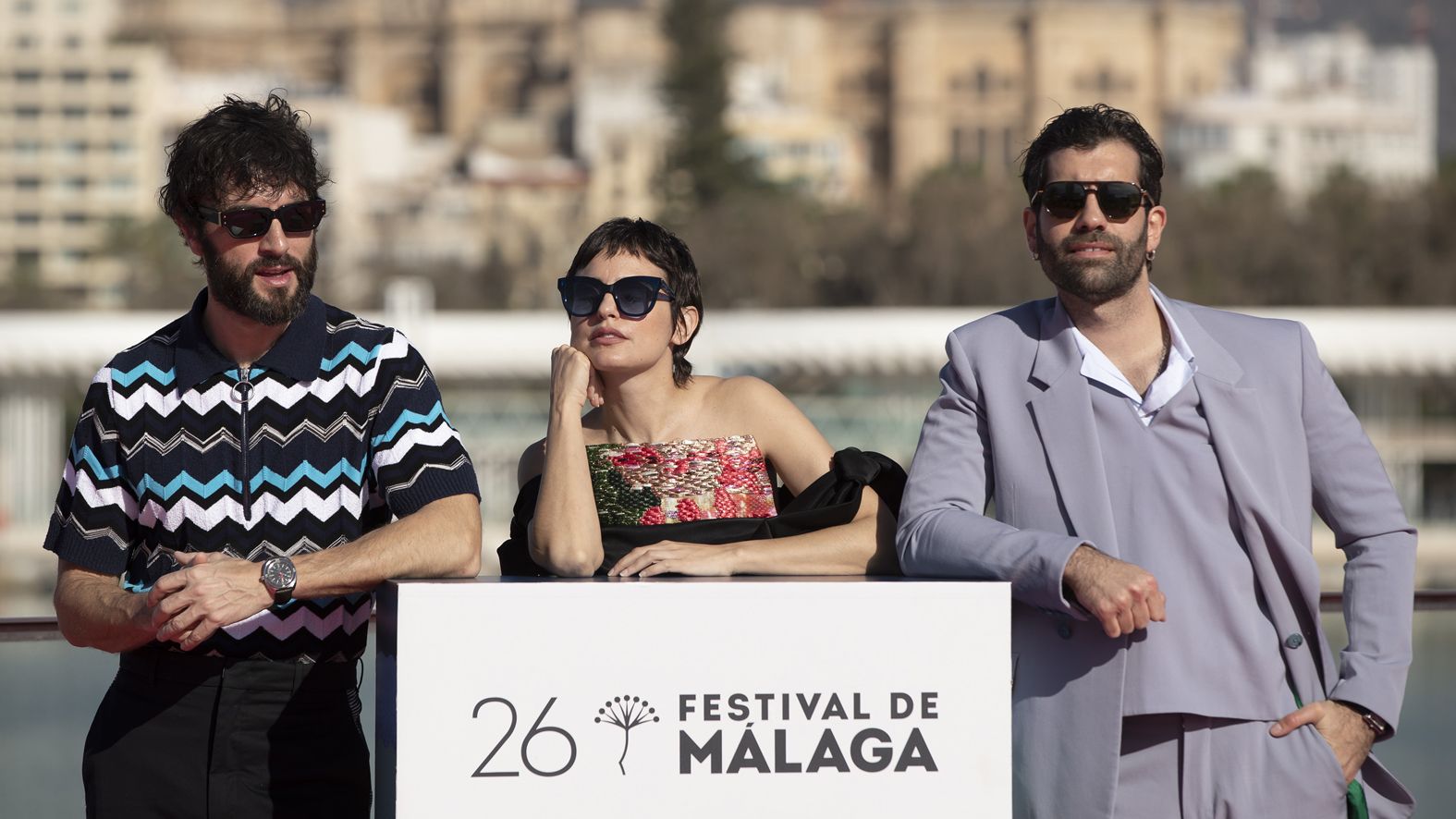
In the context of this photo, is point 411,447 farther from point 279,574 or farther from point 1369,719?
point 1369,719

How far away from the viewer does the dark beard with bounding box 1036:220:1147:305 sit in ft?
8.55

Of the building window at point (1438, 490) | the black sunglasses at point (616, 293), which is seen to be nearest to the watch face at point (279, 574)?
the black sunglasses at point (616, 293)

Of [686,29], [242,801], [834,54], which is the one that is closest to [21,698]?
[242,801]

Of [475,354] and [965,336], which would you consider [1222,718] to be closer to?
[965,336]

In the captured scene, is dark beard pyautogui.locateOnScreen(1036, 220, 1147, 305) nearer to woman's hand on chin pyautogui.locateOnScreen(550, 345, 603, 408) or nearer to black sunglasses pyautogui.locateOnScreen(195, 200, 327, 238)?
woman's hand on chin pyautogui.locateOnScreen(550, 345, 603, 408)

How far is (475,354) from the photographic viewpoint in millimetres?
29062

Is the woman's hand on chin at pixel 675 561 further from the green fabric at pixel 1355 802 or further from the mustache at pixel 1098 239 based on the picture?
the green fabric at pixel 1355 802

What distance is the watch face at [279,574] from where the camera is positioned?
2441mm

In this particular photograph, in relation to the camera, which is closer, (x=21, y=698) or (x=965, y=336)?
(x=965, y=336)

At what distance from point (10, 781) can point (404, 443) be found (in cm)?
129

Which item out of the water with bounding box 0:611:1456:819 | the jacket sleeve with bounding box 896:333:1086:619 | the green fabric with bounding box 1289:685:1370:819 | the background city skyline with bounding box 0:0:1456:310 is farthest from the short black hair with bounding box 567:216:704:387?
the background city skyline with bounding box 0:0:1456:310

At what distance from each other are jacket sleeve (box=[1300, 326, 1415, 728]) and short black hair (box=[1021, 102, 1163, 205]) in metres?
0.32

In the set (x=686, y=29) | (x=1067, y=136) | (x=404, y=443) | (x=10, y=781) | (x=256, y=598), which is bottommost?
(x=10, y=781)

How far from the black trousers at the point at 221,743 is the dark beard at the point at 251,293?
1.49 feet
